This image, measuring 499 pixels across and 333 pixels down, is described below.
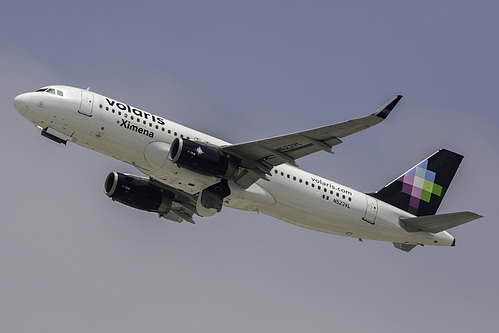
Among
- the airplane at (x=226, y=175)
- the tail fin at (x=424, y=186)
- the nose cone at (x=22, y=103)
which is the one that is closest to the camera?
the nose cone at (x=22, y=103)

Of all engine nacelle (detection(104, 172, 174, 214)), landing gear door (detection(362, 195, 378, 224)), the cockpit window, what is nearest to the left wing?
landing gear door (detection(362, 195, 378, 224))

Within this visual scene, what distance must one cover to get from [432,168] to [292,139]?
1641 centimetres

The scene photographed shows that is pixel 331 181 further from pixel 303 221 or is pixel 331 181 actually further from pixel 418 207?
pixel 418 207

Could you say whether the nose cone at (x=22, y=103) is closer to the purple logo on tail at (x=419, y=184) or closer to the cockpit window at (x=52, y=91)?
the cockpit window at (x=52, y=91)

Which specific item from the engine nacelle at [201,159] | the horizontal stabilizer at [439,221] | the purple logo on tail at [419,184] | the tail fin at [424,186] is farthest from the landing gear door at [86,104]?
the purple logo on tail at [419,184]

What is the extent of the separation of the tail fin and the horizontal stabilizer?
2112 millimetres

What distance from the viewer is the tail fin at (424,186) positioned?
52062 millimetres

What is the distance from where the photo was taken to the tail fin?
171ft

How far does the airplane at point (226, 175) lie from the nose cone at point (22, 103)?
54 millimetres

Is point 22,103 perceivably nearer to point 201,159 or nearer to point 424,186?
point 201,159

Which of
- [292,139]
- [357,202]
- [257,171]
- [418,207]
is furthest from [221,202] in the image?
[418,207]

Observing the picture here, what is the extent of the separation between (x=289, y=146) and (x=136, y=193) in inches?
471

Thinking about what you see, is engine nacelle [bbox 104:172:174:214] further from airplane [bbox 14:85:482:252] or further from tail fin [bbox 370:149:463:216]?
tail fin [bbox 370:149:463:216]

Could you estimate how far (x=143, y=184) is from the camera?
50.5 m
